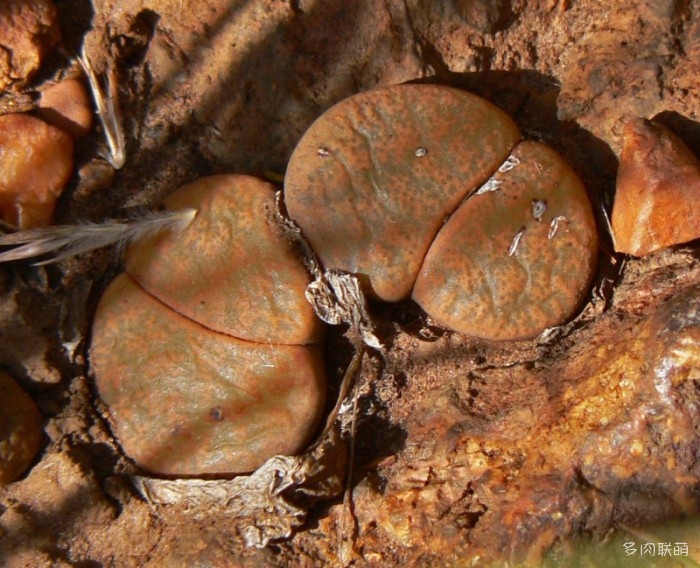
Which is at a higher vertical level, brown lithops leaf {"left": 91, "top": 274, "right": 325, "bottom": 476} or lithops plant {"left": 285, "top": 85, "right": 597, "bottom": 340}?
lithops plant {"left": 285, "top": 85, "right": 597, "bottom": 340}

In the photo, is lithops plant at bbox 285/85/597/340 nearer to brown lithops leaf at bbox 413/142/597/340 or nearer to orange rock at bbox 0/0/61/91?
brown lithops leaf at bbox 413/142/597/340

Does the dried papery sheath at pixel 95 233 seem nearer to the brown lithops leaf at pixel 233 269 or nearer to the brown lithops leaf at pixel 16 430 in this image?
the brown lithops leaf at pixel 233 269

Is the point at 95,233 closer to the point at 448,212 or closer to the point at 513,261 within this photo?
the point at 448,212

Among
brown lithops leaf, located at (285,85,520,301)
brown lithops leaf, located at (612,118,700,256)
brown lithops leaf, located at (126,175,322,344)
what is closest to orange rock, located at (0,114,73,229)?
brown lithops leaf, located at (126,175,322,344)

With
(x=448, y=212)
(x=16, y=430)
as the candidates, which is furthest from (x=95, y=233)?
(x=448, y=212)

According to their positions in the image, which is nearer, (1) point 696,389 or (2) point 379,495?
(1) point 696,389

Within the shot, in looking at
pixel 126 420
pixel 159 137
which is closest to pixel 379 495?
pixel 126 420

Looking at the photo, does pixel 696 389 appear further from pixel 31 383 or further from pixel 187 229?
pixel 31 383
